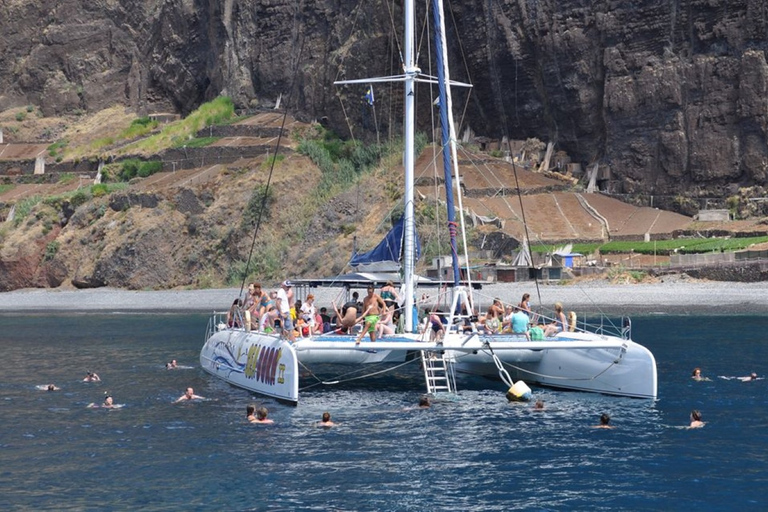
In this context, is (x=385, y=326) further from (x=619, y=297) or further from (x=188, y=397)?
(x=619, y=297)

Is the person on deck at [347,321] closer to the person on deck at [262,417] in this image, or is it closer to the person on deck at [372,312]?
Result: the person on deck at [372,312]

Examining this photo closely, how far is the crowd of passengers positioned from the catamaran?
0.90ft

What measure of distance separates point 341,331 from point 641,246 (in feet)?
133

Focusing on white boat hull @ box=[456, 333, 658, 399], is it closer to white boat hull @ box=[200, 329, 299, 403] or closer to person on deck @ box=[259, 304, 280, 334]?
white boat hull @ box=[200, 329, 299, 403]

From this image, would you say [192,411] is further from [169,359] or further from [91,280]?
[91,280]

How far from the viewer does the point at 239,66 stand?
106875 millimetres

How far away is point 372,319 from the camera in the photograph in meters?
30.6

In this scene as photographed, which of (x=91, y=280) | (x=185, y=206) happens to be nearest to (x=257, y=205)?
(x=185, y=206)

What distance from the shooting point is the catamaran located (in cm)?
2994

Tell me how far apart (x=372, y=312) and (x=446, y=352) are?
2236 millimetres

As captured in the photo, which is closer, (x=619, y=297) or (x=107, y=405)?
(x=107, y=405)

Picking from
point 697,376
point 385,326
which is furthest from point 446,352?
point 697,376

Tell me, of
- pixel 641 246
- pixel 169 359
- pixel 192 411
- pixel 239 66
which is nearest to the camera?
pixel 192 411

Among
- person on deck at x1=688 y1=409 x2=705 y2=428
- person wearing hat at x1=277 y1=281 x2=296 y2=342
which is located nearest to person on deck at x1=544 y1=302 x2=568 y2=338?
person on deck at x1=688 y1=409 x2=705 y2=428
